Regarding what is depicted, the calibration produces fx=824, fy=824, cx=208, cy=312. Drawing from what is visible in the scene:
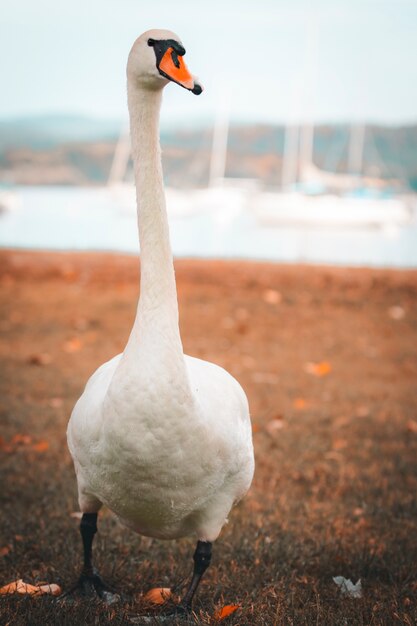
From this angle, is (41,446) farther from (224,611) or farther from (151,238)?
(151,238)

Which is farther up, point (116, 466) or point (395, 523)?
point (116, 466)

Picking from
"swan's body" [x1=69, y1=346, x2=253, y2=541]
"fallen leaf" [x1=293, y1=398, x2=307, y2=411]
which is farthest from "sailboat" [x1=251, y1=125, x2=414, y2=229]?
"swan's body" [x1=69, y1=346, x2=253, y2=541]

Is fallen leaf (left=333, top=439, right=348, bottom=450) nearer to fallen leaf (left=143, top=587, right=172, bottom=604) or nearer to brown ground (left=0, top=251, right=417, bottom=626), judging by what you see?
brown ground (left=0, top=251, right=417, bottom=626)

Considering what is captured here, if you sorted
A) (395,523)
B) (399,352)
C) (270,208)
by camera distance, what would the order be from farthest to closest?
(270,208)
(399,352)
(395,523)

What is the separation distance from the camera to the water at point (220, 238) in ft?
75.2

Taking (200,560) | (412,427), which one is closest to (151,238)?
(200,560)

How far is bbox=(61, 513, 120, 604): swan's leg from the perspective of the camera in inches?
144

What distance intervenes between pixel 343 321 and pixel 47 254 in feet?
20.6

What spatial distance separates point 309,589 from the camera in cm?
385

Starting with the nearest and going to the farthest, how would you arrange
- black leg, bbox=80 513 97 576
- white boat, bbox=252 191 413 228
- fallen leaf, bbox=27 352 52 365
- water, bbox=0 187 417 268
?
black leg, bbox=80 513 97 576, fallen leaf, bbox=27 352 52 365, water, bbox=0 187 417 268, white boat, bbox=252 191 413 228

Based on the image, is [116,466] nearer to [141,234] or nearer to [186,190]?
[141,234]

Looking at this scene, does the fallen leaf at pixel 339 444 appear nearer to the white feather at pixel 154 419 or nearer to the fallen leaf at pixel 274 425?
the fallen leaf at pixel 274 425

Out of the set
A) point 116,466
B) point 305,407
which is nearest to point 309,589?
point 116,466

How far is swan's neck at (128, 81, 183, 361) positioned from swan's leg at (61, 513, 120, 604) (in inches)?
42.7
